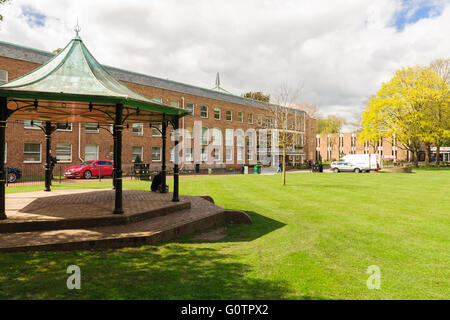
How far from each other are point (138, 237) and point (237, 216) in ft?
11.2

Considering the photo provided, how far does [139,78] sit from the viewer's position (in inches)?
1319

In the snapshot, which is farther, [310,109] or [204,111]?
[310,109]

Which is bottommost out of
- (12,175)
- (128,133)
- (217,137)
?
(12,175)

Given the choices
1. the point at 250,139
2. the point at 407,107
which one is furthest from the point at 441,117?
the point at 250,139

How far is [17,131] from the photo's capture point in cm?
2548

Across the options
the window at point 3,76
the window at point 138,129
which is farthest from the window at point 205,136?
the window at point 3,76

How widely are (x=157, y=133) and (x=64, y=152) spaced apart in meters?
10.6

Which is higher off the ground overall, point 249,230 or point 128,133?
point 128,133

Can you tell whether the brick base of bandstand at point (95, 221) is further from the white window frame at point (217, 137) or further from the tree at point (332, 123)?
the tree at point (332, 123)

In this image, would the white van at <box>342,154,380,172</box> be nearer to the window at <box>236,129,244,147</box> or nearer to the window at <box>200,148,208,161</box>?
the window at <box>236,129,244,147</box>

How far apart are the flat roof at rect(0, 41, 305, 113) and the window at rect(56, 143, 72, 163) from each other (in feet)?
24.4

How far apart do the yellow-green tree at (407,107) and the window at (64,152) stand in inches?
1527

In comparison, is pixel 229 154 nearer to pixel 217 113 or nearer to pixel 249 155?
pixel 249 155

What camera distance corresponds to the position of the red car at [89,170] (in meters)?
24.0
